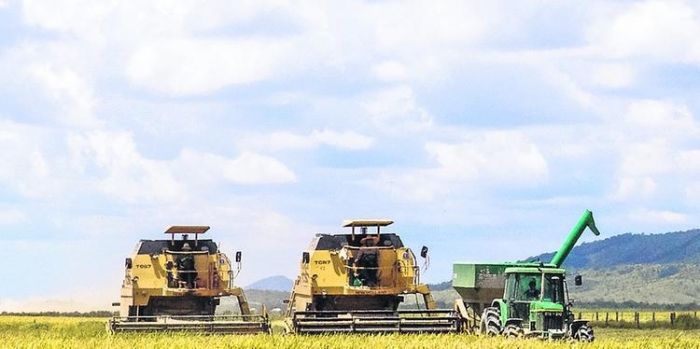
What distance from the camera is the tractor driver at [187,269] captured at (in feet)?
152

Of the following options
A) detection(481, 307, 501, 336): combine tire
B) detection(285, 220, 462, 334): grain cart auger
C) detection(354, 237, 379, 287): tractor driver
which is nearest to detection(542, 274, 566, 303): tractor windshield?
detection(481, 307, 501, 336): combine tire

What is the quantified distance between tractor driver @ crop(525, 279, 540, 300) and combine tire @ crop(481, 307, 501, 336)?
1.21 m

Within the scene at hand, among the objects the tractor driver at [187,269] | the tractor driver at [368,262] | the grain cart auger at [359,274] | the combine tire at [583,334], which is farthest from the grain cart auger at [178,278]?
the combine tire at [583,334]

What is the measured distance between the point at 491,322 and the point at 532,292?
158 cm

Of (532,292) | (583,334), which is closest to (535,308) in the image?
(532,292)

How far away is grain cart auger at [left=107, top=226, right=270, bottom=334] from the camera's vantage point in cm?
4631

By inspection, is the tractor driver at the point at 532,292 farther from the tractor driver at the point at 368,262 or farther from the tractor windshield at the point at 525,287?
the tractor driver at the point at 368,262

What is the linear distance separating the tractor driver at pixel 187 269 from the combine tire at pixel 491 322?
11978mm

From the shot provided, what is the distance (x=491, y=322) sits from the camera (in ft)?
124

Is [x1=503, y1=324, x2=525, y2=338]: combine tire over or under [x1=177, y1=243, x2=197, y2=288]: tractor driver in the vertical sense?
under

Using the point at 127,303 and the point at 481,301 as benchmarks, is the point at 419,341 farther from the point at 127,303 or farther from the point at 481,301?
the point at 127,303

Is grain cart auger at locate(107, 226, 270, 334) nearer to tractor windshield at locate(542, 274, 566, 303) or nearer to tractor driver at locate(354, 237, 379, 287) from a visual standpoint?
tractor driver at locate(354, 237, 379, 287)

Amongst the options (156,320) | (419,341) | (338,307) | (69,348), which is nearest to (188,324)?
(156,320)

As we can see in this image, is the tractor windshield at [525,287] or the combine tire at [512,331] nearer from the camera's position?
the combine tire at [512,331]
